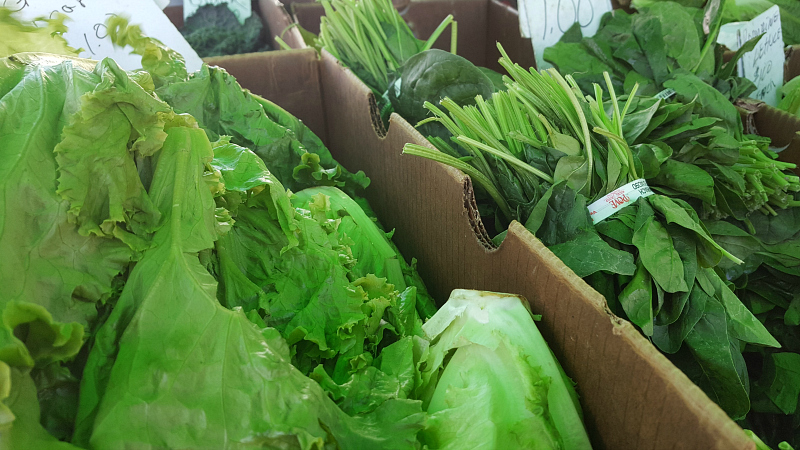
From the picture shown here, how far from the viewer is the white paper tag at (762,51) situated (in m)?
1.50

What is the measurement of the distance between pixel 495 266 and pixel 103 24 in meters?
1.14

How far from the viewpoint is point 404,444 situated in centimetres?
63

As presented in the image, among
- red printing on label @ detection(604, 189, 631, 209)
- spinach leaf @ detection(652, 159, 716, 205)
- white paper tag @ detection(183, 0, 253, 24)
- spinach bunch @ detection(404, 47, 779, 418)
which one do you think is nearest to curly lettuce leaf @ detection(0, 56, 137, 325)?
spinach bunch @ detection(404, 47, 779, 418)

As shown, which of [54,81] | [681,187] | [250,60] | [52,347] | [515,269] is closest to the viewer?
[52,347]

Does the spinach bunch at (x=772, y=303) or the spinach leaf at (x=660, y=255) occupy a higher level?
the spinach leaf at (x=660, y=255)

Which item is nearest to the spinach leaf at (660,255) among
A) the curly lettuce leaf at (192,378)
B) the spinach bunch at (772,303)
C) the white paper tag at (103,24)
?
the spinach bunch at (772,303)

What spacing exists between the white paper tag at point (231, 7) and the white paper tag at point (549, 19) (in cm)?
121

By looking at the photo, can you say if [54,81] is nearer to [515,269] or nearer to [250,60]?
[515,269]

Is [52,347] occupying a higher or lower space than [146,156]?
lower

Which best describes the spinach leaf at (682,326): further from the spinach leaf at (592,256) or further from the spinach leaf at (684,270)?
the spinach leaf at (592,256)

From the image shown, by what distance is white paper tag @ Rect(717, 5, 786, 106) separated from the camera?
1.50m

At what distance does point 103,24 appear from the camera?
1.28m

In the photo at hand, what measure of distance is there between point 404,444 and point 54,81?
0.65 metres

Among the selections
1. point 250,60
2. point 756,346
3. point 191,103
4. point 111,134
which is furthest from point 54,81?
point 756,346
